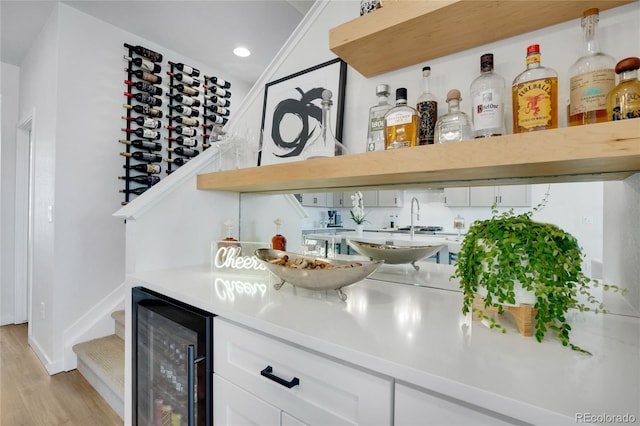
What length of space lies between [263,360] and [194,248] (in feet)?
3.09

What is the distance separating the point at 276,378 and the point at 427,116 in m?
0.92

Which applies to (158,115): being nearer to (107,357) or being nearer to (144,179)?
(144,179)

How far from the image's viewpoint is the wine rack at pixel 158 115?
2.51 metres

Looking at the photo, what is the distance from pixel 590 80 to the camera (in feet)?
2.39

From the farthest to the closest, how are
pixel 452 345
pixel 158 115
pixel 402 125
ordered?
pixel 158 115
pixel 402 125
pixel 452 345

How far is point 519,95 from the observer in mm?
798

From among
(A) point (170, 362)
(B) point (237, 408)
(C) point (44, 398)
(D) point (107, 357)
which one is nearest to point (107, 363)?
(D) point (107, 357)

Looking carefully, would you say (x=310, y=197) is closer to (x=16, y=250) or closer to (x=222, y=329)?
(x=222, y=329)

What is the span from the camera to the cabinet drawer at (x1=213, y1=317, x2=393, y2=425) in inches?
23.4

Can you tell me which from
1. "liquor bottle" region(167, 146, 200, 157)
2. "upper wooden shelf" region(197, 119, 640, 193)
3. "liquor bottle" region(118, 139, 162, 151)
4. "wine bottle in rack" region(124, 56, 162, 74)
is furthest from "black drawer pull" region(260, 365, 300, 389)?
"wine bottle in rack" region(124, 56, 162, 74)

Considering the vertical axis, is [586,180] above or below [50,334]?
above

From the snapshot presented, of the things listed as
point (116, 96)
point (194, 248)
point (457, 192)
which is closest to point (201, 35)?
point (116, 96)

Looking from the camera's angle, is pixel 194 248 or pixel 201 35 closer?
pixel 194 248

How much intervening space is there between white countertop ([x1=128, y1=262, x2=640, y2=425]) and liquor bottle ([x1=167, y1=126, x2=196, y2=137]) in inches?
84.3
